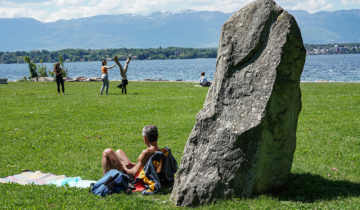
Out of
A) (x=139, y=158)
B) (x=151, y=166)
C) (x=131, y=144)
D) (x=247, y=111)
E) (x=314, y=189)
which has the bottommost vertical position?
(x=131, y=144)

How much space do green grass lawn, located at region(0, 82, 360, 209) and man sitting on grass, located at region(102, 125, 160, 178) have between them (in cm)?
71

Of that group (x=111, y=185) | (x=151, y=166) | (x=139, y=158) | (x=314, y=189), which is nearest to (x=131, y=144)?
(x=139, y=158)

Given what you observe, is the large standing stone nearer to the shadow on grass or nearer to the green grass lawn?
the green grass lawn

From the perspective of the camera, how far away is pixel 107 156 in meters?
8.86

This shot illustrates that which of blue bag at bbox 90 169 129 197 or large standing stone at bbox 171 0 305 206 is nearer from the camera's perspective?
large standing stone at bbox 171 0 305 206

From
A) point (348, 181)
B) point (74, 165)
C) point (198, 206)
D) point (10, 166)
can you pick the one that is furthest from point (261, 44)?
point (10, 166)

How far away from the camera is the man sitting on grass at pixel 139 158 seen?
334 inches

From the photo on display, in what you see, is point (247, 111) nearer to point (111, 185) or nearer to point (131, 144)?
point (111, 185)

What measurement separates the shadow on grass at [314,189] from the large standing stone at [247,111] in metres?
0.66

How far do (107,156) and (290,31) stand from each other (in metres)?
4.69

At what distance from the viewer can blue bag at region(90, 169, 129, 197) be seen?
807 cm

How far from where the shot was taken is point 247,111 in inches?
280

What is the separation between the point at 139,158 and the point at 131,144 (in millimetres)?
4544

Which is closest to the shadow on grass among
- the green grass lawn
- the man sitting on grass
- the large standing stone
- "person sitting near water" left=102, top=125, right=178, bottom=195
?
the green grass lawn
